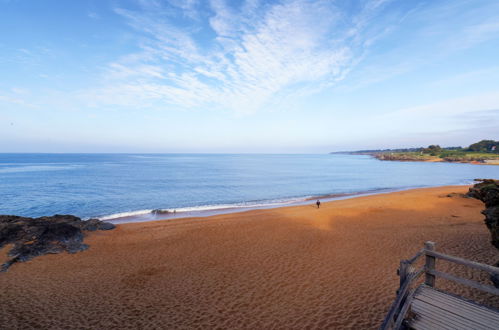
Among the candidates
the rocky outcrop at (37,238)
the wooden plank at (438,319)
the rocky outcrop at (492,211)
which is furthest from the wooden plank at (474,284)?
the rocky outcrop at (37,238)

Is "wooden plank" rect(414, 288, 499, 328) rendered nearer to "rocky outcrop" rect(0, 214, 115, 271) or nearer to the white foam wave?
"rocky outcrop" rect(0, 214, 115, 271)

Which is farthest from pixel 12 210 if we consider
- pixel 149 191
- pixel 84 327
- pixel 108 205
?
pixel 84 327

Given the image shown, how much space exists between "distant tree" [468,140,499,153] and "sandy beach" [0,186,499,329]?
201863 mm

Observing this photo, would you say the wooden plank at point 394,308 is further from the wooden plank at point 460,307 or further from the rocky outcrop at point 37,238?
the rocky outcrop at point 37,238

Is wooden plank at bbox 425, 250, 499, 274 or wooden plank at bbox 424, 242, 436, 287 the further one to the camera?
wooden plank at bbox 424, 242, 436, 287

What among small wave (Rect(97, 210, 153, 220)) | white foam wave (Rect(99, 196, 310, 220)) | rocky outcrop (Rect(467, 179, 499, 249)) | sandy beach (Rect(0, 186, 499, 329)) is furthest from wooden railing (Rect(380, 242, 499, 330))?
small wave (Rect(97, 210, 153, 220))

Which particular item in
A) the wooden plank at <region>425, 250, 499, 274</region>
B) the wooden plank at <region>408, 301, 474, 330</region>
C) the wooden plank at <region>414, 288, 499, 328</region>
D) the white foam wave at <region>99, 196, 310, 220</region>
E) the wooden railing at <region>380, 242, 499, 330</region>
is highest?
the wooden plank at <region>425, 250, 499, 274</region>

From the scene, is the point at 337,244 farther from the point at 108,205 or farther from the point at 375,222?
the point at 108,205

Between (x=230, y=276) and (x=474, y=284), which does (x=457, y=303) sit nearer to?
(x=474, y=284)

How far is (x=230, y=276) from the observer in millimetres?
10711

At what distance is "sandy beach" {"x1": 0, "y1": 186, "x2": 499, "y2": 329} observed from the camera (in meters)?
7.86

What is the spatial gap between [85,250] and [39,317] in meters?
6.68

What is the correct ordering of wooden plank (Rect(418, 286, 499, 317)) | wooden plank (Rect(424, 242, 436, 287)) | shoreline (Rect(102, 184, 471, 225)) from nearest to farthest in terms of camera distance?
1. wooden plank (Rect(418, 286, 499, 317))
2. wooden plank (Rect(424, 242, 436, 287))
3. shoreline (Rect(102, 184, 471, 225))

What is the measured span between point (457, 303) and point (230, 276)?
26.2 ft
